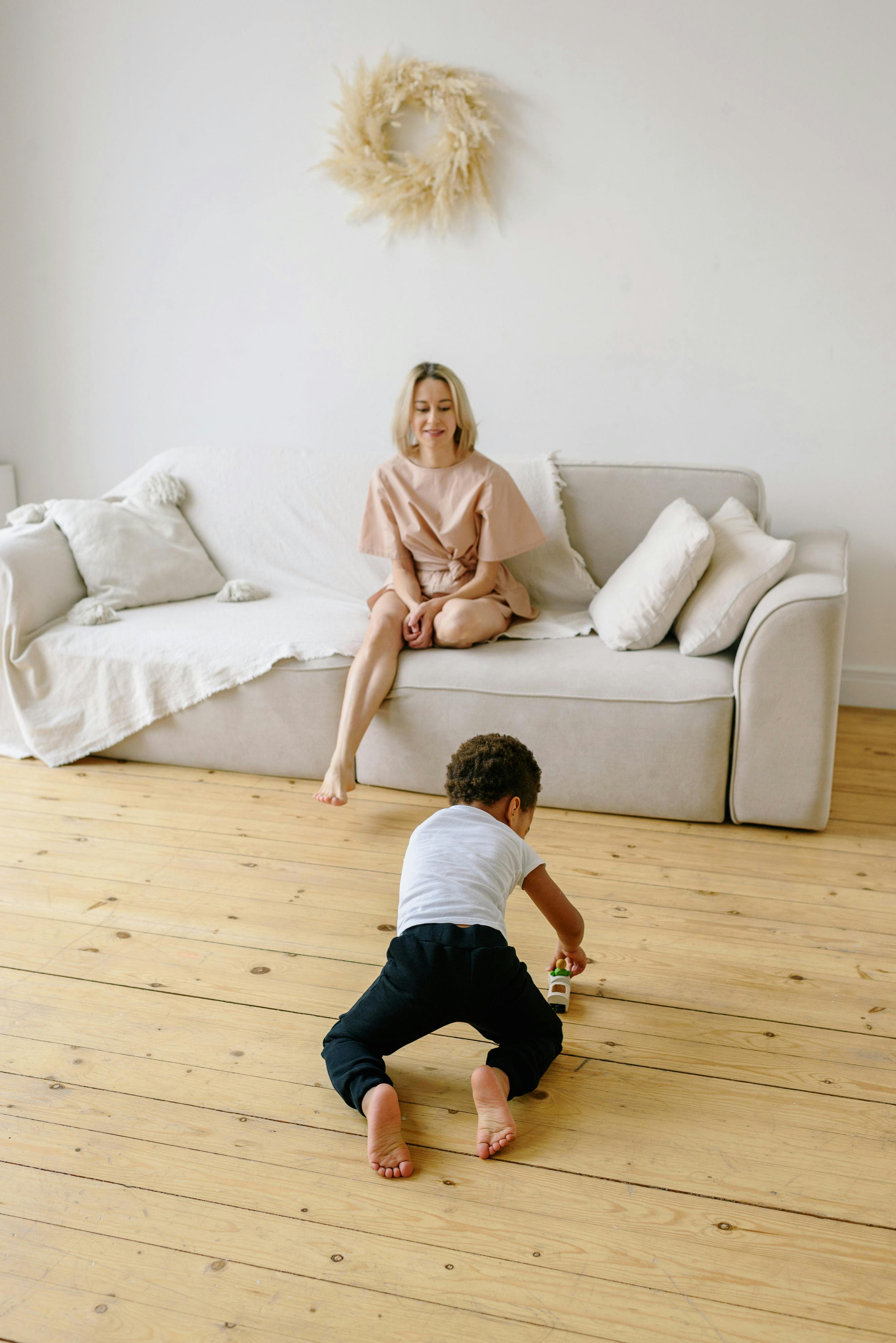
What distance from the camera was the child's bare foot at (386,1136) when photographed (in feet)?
4.13

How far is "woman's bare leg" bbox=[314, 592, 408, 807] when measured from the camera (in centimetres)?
235

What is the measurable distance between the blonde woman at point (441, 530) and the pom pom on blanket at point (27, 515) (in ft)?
3.16

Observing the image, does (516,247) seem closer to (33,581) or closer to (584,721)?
(584,721)

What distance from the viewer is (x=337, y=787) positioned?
2.34 metres

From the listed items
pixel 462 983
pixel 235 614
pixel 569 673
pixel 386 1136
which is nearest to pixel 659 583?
pixel 569 673

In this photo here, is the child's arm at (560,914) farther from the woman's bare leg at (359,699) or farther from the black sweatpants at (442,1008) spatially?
the woman's bare leg at (359,699)

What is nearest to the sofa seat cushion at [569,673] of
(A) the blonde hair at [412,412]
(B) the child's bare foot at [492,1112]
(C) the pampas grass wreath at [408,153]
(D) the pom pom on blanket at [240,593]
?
(A) the blonde hair at [412,412]

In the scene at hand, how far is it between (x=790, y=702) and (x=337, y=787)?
1036 mm

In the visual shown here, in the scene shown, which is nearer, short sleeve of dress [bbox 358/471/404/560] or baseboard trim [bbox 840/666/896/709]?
short sleeve of dress [bbox 358/471/404/560]

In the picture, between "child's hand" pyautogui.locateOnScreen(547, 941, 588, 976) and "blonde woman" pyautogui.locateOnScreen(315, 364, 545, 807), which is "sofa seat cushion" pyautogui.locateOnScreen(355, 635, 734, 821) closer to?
"blonde woman" pyautogui.locateOnScreen(315, 364, 545, 807)

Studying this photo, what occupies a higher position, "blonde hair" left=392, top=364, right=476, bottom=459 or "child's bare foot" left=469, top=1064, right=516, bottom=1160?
"blonde hair" left=392, top=364, right=476, bottom=459

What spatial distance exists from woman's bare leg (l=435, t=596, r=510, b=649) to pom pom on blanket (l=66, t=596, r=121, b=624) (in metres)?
0.91

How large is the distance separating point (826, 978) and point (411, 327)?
7.93 feet

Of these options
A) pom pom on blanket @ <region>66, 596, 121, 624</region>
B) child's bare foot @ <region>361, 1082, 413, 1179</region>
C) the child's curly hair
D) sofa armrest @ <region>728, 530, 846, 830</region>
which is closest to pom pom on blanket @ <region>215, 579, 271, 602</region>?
pom pom on blanket @ <region>66, 596, 121, 624</region>
